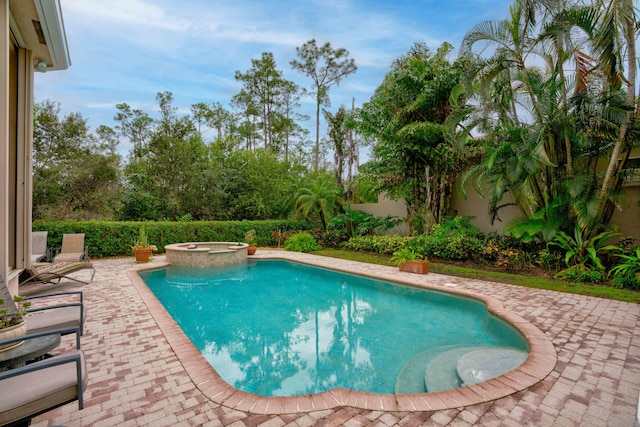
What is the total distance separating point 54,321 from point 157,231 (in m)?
10.4

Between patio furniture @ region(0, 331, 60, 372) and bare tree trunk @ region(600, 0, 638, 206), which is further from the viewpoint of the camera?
bare tree trunk @ region(600, 0, 638, 206)

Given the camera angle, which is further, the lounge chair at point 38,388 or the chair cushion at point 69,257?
the chair cushion at point 69,257

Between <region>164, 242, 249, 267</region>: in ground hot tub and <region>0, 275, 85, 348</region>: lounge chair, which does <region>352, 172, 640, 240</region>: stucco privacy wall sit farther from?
<region>0, 275, 85, 348</region>: lounge chair

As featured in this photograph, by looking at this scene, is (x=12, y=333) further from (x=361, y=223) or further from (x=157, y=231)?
(x=361, y=223)

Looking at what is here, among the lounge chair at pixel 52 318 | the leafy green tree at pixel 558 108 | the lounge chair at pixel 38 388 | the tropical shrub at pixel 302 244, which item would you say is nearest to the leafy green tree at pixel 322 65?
the tropical shrub at pixel 302 244

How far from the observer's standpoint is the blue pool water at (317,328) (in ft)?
12.7

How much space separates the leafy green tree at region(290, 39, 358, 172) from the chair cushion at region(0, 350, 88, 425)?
1918 cm

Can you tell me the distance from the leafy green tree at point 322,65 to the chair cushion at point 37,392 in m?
19.2

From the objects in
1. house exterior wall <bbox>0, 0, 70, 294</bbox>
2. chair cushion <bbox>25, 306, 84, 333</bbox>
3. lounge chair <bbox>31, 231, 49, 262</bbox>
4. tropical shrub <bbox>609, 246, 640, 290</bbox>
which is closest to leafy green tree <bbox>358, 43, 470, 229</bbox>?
tropical shrub <bbox>609, 246, 640, 290</bbox>

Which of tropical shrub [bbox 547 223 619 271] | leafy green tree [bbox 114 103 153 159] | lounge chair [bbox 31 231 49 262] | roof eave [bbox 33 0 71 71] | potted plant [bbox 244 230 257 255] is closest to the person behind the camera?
roof eave [bbox 33 0 71 71]

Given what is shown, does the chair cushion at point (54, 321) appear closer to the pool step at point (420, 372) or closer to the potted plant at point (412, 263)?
the pool step at point (420, 372)

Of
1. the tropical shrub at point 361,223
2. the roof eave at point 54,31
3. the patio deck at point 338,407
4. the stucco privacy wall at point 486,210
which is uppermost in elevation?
the roof eave at point 54,31

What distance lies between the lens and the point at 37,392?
1.91 metres

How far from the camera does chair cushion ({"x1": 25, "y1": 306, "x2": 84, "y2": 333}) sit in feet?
9.70
